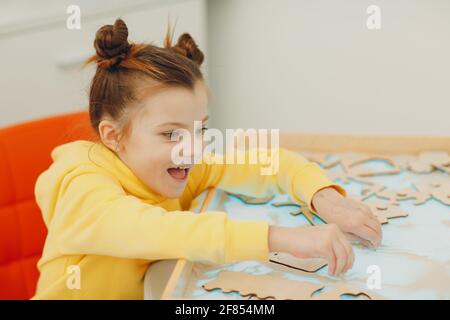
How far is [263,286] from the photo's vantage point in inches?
24.6

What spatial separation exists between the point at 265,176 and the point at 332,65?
0.90m

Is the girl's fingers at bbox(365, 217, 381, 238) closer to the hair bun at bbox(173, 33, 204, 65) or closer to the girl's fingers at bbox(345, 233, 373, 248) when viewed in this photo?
the girl's fingers at bbox(345, 233, 373, 248)

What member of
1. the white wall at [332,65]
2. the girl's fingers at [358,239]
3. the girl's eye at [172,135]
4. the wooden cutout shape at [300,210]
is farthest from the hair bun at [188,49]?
the white wall at [332,65]

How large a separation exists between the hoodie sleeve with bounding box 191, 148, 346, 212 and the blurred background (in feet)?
1.97

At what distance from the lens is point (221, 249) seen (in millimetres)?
648

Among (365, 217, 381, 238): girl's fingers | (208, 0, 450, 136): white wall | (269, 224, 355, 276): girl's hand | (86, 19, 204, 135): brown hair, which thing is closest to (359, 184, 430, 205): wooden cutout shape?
(365, 217, 381, 238): girl's fingers

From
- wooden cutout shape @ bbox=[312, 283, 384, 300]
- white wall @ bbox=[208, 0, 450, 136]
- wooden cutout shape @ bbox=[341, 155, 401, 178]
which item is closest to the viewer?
wooden cutout shape @ bbox=[312, 283, 384, 300]

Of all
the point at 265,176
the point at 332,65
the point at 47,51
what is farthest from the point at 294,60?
the point at 265,176

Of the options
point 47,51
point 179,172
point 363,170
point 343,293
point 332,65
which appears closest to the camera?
point 343,293

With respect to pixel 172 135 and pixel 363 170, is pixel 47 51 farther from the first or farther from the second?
pixel 363 170

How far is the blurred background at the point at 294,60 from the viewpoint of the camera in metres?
1.38

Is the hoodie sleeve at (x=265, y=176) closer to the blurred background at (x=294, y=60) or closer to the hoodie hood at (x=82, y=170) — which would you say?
the hoodie hood at (x=82, y=170)

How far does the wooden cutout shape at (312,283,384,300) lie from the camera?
0.60 m
